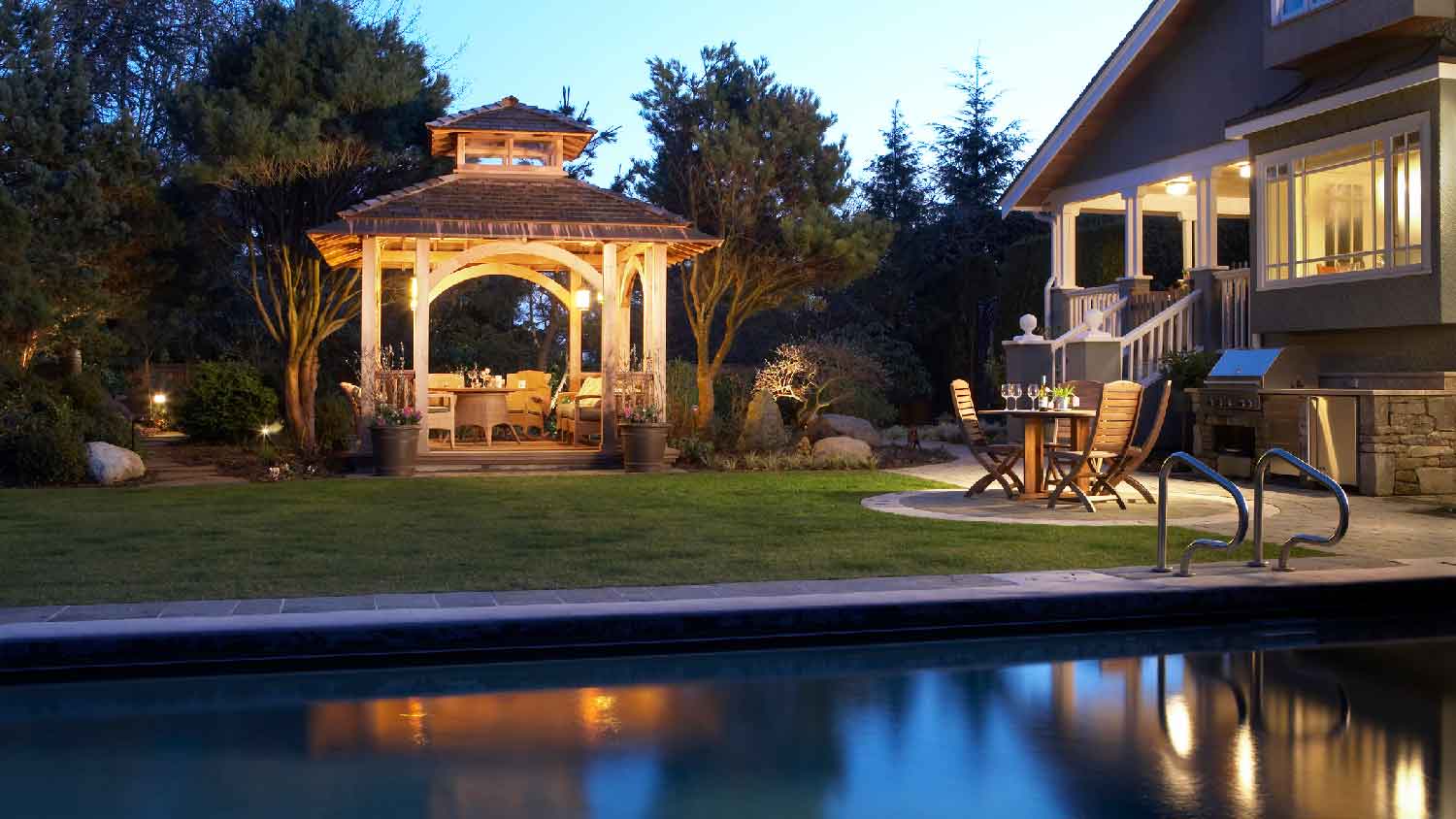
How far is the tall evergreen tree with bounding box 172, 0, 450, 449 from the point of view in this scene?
58.6 feet

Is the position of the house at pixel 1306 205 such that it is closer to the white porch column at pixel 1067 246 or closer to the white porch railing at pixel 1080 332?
the white porch railing at pixel 1080 332

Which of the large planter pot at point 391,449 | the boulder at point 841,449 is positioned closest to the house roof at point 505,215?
the large planter pot at point 391,449

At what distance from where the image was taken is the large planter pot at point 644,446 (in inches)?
664

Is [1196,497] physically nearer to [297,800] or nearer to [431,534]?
[431,534]

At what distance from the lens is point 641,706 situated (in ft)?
18.4

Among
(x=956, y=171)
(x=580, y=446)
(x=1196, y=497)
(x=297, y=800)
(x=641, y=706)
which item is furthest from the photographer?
(x=956, y=171)

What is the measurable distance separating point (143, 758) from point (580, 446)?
13.6 m

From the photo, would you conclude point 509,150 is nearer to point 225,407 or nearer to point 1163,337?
point 225,407

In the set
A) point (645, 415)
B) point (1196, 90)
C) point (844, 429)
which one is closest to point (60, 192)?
point (645, 415)

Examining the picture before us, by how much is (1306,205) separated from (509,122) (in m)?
10.6

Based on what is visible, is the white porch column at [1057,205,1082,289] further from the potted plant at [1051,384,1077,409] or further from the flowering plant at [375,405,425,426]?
the flowering plant at [375,405,425,426]

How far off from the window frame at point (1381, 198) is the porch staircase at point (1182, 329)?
49.2 inches

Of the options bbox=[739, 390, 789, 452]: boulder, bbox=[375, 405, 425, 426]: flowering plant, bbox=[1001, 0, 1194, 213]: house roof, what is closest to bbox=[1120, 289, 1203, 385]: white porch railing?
bbox=[1001, 0, 1194, 213]: house roof

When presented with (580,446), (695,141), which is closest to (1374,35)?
(695,141)
